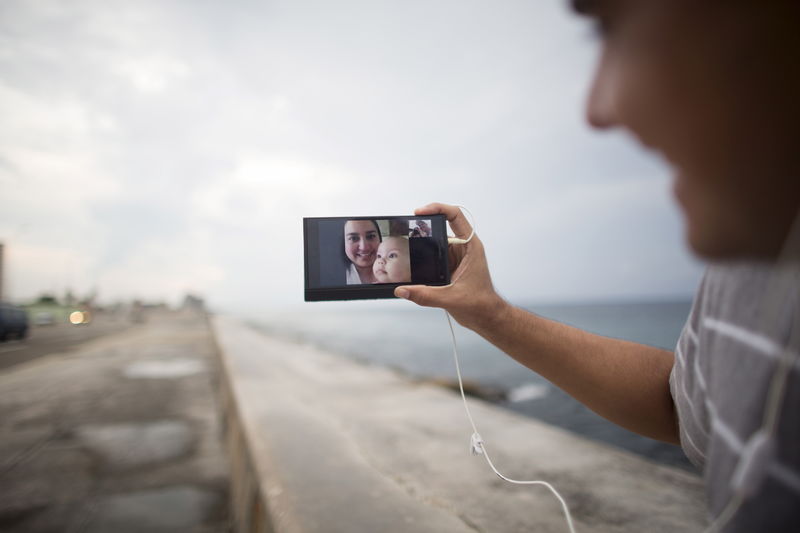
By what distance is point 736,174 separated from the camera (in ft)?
1.74

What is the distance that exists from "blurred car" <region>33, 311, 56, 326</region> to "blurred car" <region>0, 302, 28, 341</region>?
9.98 meters

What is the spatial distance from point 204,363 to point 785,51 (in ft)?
36.9

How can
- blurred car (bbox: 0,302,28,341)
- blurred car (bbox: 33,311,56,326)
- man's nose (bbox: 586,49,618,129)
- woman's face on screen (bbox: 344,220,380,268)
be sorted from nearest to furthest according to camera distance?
man's nose (bbox: 586,49,618,129) → woman's face on screen (bbox: 344,220,380,268) → blurred car (bbox: 0,302,28,341) → blurred car (bbox: 33,311,56,326)

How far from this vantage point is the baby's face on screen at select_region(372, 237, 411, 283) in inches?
57.6

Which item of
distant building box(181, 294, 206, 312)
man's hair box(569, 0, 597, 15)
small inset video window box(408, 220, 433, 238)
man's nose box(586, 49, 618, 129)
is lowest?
distant building box(181, 294, 206, 312)

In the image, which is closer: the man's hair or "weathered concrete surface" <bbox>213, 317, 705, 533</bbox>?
the man's hair

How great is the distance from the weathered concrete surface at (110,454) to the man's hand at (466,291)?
2.82 metres

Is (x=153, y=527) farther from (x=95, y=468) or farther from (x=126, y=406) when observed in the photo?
(x=126, y=406)

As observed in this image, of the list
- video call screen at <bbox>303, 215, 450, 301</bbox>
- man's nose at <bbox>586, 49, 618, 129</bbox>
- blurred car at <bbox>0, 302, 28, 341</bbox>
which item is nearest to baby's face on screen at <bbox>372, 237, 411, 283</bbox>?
video call screen at <bbox>303, 215, 450, 301</bbox>

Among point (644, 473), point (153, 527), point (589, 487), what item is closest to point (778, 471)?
point (589, 487)

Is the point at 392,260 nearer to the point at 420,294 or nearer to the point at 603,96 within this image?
the point at 420,294

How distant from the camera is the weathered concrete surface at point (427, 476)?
5.68 ft

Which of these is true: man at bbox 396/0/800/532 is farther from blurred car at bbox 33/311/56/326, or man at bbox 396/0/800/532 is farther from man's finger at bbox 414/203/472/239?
blurred car at bbox 33/311/56/326

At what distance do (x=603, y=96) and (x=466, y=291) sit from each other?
81 centimetres
